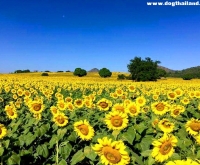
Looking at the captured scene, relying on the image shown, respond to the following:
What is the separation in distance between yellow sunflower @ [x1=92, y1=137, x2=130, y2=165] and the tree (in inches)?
2122

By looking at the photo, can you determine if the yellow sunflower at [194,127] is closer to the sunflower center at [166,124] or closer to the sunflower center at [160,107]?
the sunflower center at [166,124]

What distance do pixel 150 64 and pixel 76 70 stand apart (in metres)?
23.3

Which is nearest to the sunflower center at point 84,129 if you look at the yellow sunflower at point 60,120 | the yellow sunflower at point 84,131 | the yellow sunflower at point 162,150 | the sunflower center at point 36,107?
the yellow sunflower at point 84,131

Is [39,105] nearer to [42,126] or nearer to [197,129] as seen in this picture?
[42,126]

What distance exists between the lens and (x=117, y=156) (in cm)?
289

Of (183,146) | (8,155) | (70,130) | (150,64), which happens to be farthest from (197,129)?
(150,64)

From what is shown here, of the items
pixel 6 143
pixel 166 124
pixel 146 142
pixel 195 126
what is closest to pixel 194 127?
pixel 195 126

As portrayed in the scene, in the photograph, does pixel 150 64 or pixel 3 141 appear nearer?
pixel 3 141

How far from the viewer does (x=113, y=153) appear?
2912 mm

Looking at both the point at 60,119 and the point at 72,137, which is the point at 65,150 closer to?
the point at 72,137

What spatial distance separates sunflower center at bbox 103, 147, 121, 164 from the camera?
2.89m

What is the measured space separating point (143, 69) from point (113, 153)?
55.3 meters

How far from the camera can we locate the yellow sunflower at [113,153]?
9.46 ft

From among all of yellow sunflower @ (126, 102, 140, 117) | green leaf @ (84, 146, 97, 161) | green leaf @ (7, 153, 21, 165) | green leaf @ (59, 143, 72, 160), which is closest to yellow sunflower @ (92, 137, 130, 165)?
green leaf @ (84, 146, 97, 161)
